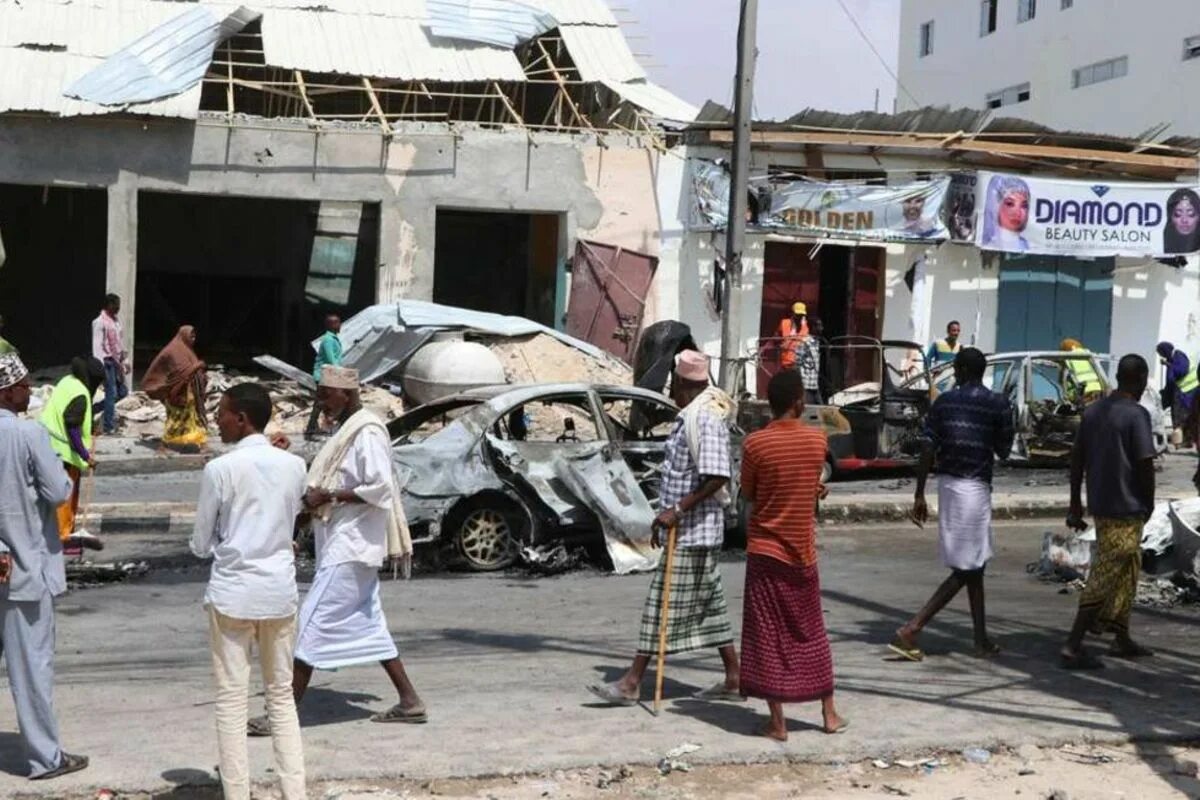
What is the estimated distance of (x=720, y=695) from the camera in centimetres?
746

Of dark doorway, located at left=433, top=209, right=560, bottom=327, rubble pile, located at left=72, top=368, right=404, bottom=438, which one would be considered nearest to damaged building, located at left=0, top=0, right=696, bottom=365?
dark doorway, located at left=433, top=209, right=560, bottom=327

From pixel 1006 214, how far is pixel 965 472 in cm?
1616

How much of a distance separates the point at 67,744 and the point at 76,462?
4.33 meters

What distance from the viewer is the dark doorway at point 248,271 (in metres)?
27.6

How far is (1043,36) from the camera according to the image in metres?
40.3

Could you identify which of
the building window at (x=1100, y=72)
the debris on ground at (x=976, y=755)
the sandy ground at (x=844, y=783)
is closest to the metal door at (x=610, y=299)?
the debris on ground at (x=976, y=755)

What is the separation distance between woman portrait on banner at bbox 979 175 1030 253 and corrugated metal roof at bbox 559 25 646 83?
18.2 ft

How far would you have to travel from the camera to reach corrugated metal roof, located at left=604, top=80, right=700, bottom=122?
75.2ft

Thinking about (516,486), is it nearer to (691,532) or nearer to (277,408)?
(691,532)

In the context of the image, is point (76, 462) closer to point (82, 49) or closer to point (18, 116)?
point (18, 116)

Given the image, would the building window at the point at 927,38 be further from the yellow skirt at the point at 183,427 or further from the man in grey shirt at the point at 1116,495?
the man in grey shirt at the point at 1116,495

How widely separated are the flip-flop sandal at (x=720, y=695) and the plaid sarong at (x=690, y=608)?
0.23 meters

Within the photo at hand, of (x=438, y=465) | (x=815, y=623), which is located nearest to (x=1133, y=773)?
(x=815, y=623)

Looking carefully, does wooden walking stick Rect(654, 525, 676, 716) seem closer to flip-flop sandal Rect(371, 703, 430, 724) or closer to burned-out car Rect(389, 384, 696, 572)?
flip-flop sandal Rect(371, 703, 430, 724)
